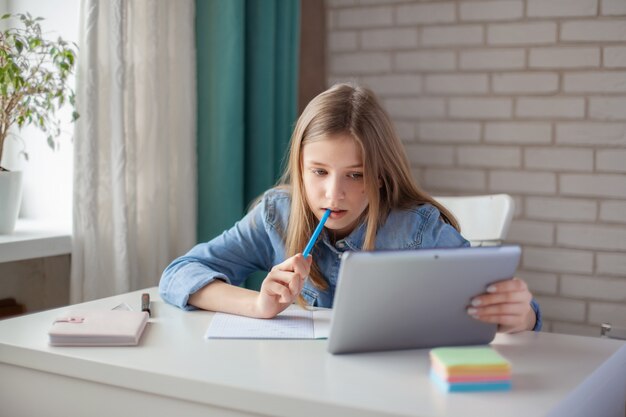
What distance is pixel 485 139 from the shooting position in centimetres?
266

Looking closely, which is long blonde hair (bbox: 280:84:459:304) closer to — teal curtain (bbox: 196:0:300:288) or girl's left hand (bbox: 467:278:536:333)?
girl's left hand (bbox: 467:278:536:333)

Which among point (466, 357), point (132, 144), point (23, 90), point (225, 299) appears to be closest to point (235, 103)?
point (132, 144)

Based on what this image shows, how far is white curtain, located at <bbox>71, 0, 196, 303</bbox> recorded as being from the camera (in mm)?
2045

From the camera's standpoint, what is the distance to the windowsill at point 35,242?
1.90 meters

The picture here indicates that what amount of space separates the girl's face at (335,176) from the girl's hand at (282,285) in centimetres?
15

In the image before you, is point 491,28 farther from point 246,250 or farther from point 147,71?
point 246,250

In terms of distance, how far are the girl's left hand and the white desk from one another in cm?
6

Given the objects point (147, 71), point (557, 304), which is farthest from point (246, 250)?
point (557, 304)

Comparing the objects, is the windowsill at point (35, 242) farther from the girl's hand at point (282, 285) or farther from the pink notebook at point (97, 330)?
the girl's hand at point (282, 285)

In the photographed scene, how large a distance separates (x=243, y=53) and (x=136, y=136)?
472 millimetres

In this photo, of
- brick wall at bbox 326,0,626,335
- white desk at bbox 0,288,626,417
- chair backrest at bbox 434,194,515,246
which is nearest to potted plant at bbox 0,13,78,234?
white desk at bbox 0,288,626,417

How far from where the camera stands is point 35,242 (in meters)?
1.97

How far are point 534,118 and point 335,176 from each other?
1296 mm

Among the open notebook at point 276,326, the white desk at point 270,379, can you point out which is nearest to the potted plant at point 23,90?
the white desk at point 270,379
